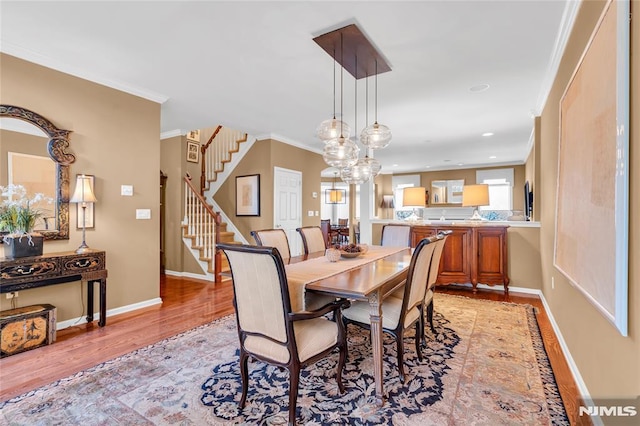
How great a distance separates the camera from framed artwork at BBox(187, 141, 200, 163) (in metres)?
6.38

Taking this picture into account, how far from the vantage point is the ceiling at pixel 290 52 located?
224 cm

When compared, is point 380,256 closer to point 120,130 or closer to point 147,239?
point 147,239

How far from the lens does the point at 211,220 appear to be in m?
5.46

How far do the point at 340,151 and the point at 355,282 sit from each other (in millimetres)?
1530

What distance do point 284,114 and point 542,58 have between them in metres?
3.17

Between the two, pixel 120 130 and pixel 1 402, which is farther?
pixel 120 130

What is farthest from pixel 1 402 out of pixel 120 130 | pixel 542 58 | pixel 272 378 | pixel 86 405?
pixel 542 58

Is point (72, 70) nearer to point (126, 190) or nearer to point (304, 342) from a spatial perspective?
point (126, 190)

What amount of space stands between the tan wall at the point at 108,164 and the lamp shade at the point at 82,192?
185 mm

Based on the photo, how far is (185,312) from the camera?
11.6 feet

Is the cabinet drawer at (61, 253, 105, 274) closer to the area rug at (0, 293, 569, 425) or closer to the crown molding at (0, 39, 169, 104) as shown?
the area rug at (0, 293, 569, 425)

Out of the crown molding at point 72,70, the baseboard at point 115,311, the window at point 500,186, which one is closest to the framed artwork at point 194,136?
the crown molding at point 72,70

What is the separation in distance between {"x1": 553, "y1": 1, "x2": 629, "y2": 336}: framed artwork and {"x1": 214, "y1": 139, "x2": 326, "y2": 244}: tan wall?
445 centimetres

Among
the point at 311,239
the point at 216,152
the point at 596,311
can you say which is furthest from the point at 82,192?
the point at 596,311
